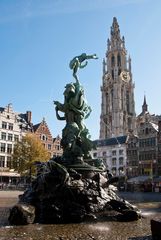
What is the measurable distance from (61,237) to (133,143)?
2544 inches

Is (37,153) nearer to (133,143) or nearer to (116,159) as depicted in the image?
(133,143)

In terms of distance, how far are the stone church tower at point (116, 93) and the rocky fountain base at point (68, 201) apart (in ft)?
332

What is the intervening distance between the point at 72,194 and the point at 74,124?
18.4 feet

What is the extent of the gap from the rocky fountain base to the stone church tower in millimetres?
101286

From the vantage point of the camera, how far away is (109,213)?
1453 centimetres

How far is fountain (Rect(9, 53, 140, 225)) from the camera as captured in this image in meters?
13.5

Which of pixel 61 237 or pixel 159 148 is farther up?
pixel 159 148

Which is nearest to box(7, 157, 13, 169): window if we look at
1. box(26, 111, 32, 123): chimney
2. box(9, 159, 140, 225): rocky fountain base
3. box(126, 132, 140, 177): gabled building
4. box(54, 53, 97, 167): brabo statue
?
box(26, 111, 32, 123): chimney

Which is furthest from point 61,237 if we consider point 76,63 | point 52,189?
point 76,63

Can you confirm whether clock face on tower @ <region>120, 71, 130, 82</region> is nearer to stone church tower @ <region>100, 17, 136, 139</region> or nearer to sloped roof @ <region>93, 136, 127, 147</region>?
stone church tower @ <region>100, 17, 136, 139</region>

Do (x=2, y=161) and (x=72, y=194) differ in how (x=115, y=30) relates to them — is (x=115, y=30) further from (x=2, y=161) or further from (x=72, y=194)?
(x=72, y=194)

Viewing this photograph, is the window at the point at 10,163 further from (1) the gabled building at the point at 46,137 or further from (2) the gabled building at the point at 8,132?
(1) the gabled building at the point at 46,137

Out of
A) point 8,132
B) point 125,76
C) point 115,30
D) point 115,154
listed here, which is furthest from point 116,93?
point 8,132

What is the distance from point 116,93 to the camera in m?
128
